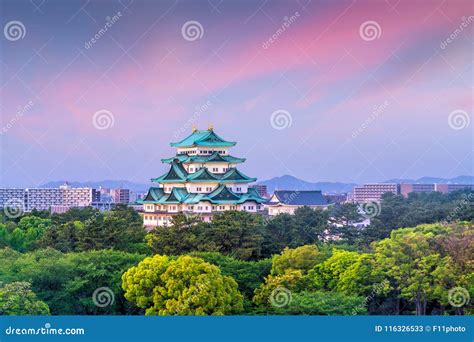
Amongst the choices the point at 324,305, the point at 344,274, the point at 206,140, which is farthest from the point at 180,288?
the point at 206,140

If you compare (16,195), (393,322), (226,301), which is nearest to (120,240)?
(226,301)

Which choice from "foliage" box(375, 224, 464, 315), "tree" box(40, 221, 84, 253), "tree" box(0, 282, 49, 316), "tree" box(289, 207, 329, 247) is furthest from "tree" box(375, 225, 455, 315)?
"tree" box(40, 221, 84, 253)

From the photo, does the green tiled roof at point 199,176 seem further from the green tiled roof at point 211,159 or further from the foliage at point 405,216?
the foliage at point 405,216

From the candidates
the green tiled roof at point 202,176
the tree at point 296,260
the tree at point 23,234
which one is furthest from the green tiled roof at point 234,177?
the tree at point 296,260

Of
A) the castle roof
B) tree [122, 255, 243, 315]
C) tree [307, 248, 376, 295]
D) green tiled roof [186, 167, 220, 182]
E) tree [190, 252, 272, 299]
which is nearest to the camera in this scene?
tree [122, 255, 243, 315]

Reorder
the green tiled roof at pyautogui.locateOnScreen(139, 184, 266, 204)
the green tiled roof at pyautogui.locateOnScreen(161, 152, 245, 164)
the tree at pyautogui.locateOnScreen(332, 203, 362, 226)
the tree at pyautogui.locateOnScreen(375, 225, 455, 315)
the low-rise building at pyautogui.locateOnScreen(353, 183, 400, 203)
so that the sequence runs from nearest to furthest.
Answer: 1. the tree at pyautogui.locateOnScreen(375, 225, 455, 315)
2. the tree at pyautogui.locateOnScreen(332, 203, 362, 226)
3. the green tiled roof at pyautogui.locateOnScreen(139, 184, 266, 204)
4. the green tiled roof at pyautogui.locateOnScreen(161, 152, 245, 164)
5. the low-rise building at pyautogui.locateOnScreen(353, 183, 400, 203)

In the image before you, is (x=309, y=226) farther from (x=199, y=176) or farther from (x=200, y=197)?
(x=199, y=176)

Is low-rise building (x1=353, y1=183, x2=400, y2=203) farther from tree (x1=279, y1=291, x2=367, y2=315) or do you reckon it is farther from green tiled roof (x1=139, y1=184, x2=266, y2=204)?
tree (x1=279, y1=291, x2=367, y2=315)

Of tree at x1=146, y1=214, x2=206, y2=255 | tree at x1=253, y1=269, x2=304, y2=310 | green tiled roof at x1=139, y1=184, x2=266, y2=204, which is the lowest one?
tree at x1=253, y1=269, x2=304, y2=310
